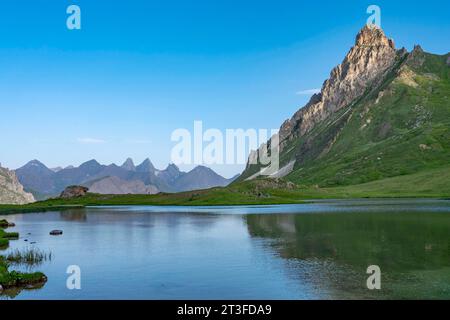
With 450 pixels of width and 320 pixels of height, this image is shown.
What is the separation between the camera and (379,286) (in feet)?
140

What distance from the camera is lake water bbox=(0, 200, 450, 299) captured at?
1690 inches

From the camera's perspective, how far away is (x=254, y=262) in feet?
193
